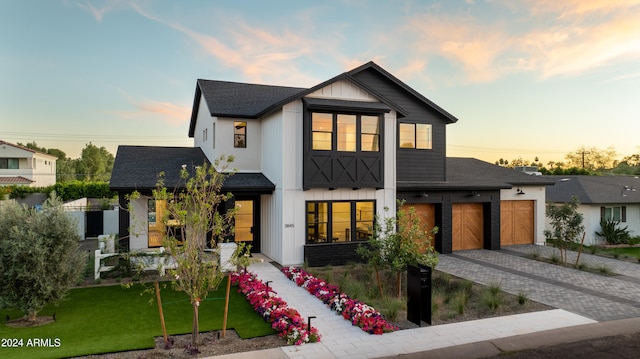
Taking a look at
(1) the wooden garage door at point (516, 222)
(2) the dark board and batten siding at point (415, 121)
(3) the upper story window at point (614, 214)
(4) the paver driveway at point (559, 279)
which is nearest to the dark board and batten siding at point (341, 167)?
(2) the dark board and batten siding at point (415, 121)

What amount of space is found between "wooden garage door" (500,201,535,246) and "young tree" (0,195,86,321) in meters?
17.5

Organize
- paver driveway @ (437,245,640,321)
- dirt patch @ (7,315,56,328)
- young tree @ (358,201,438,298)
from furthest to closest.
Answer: young tree @ (358,201,438,298), paver driveway @ (437,245,640,321), dirt patch @ (7,315,56,328)

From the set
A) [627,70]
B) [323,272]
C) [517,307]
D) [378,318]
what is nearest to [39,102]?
[323,272]

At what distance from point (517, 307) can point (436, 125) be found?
1014 cm

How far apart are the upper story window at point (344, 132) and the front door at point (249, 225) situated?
4062 mm


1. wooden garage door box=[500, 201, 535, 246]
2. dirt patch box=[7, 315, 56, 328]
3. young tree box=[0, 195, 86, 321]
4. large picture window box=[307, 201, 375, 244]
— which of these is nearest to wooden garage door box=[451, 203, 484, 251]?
wooden garage door box=[500, 201, 535, 246]

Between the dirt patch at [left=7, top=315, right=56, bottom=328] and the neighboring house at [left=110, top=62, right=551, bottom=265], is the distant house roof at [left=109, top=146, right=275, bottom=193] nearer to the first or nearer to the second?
the neighboring house at [left=110, top=62, right=551, bottom=265]

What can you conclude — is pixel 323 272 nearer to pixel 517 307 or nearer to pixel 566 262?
pixel 517 307

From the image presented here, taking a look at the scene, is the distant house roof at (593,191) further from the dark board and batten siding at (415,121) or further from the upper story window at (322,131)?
the upper story window at (322,131)

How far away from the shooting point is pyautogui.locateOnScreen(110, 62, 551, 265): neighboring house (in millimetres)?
13383

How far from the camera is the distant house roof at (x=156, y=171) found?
524 inches

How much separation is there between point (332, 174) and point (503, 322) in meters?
7.17

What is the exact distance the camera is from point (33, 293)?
26.0ft

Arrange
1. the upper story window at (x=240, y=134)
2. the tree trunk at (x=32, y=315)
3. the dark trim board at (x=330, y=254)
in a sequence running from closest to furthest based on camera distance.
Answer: the tree trunk at (x=32, y=315), the dark trim board at (x=330, y=254), the upper story window at (x=240, y=134)
